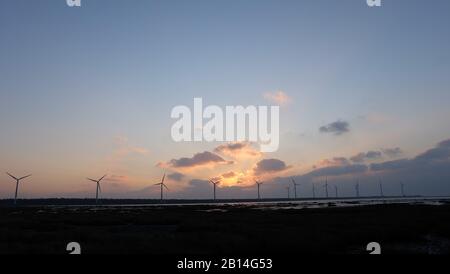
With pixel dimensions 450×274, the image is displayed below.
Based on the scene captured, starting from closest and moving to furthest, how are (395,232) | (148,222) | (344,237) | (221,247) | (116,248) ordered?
(116,248) → (221,247) → (344,237) → (395,232) → (148,222)

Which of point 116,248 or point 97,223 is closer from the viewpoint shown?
point 116,248

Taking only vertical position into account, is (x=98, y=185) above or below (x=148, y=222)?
above
